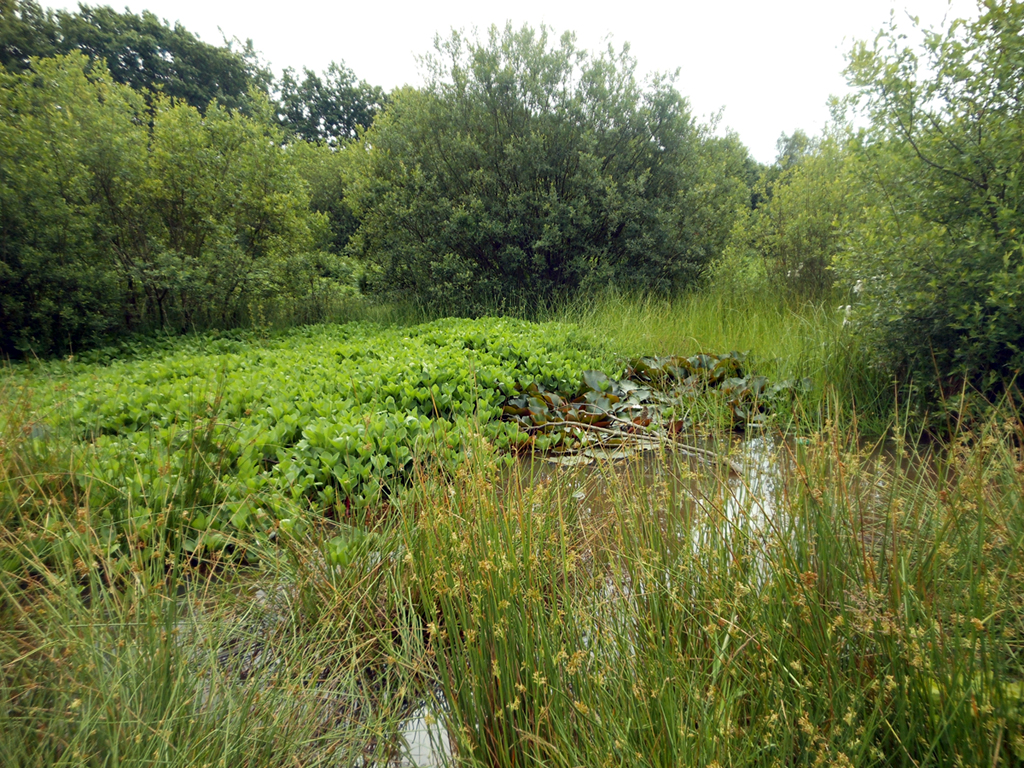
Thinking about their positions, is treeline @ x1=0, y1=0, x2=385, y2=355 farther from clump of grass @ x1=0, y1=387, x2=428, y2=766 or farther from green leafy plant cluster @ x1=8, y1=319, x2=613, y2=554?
clump of grass @ x1=0, y1=387, x2=428, y2=766

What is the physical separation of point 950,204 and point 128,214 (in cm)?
1079

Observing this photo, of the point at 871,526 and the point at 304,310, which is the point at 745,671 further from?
the point at 304,310

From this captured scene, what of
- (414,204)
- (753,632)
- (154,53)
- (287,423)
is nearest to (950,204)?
(753,632)

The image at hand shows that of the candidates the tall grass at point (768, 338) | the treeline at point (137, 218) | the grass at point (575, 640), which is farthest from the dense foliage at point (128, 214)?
the grass at point (575, 640)

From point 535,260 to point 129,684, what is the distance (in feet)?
28.8

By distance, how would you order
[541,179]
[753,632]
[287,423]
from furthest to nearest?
[541,179] < [287,423] < [753,632]

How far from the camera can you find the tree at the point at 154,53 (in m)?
21.6

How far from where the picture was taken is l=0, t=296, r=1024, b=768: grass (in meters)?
1.07

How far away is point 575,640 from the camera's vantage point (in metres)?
1.36

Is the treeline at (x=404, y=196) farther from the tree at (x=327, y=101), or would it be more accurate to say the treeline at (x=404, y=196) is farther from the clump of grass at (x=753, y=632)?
the tree at (x=327, y=101)

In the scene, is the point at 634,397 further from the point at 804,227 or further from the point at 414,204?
the point at 414,204

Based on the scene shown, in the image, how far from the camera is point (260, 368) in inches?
202

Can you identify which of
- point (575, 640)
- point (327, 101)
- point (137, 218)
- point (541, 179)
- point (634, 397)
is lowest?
point (634, 397)

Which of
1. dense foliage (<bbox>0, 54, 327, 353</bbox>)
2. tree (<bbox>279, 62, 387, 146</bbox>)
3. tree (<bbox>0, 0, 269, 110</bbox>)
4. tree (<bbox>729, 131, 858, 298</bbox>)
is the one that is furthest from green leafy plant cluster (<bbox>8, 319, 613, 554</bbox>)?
tree (<bbox>279, 62, 387, 146</bbox>)
